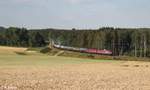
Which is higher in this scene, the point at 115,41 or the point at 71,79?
the point at 71,79

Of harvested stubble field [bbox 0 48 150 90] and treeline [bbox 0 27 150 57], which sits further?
treeline [bbox 0 27 150 57]

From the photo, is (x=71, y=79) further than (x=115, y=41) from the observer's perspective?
No

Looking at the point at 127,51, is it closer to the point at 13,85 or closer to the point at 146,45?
the point at 146,45

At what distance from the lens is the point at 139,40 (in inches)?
6152

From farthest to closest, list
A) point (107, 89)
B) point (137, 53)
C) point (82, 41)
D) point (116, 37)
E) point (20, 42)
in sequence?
point (20, 42) → point (82, 41) → point (116, 37) → point (137, 53) → point (107, 89)

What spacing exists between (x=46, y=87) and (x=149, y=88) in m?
6.37

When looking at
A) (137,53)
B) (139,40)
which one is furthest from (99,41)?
(137,53)

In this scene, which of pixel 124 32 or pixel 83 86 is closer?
pixel 83 86

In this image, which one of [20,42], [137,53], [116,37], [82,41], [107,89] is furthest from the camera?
[20,42]

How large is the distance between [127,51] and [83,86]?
400 feet

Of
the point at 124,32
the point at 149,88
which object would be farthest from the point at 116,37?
the point at 149,88

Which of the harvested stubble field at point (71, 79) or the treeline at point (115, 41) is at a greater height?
the harvested stubble field at point (71, 79)

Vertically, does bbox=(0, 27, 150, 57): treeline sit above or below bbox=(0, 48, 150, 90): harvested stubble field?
below

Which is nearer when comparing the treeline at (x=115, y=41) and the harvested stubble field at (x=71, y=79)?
the harvested stubble field at (x=71, y=79)
